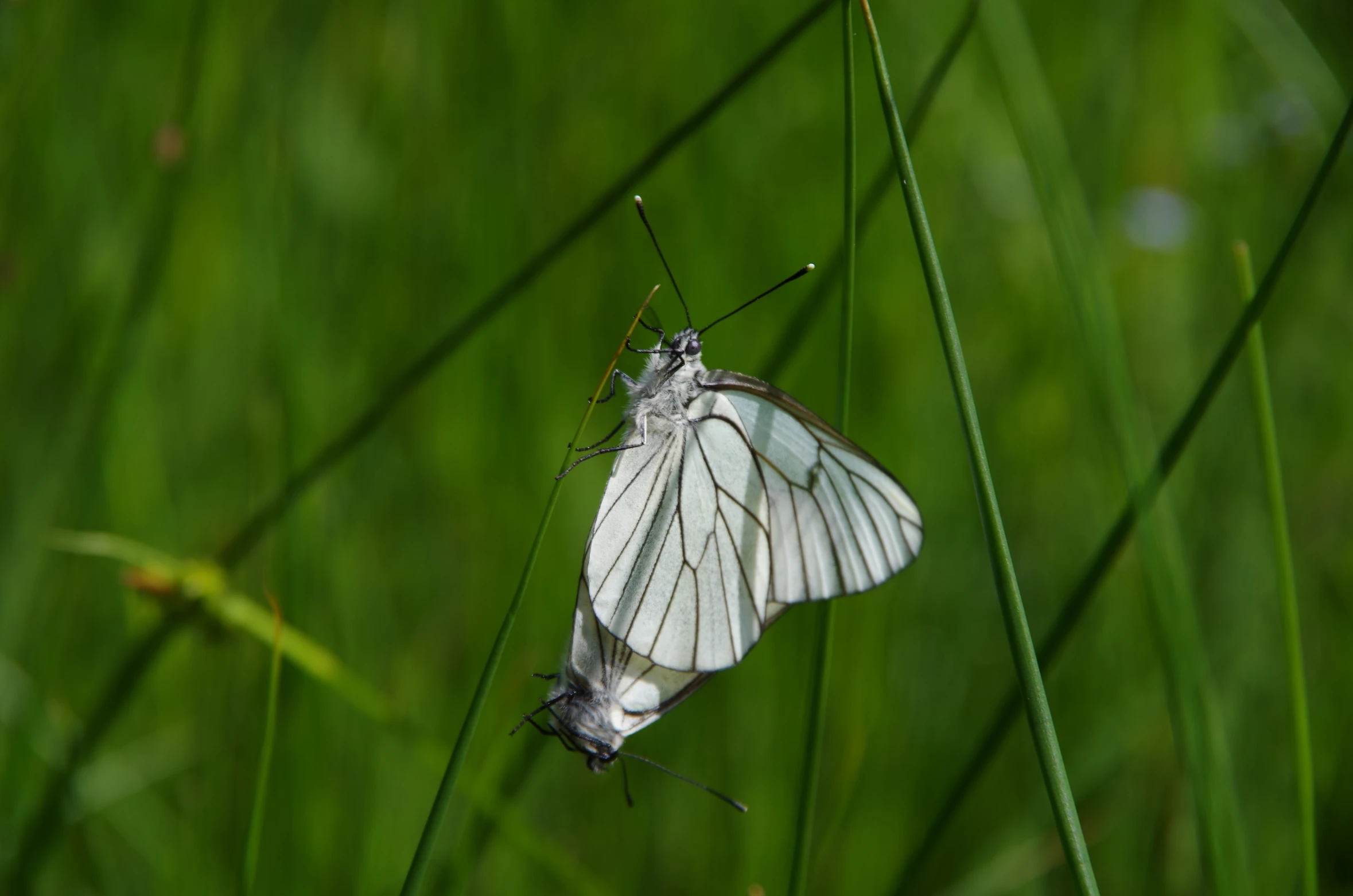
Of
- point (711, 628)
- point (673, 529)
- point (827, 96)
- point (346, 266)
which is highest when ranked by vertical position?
point (827, 96)

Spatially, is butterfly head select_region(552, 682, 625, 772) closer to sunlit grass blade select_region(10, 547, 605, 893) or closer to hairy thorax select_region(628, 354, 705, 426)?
sunlit grass blade select_region(10, 547, 605, 893)

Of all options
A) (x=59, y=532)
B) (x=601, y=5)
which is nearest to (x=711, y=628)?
(x=59, y=532)

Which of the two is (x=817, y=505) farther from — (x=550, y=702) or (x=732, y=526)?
(x=550, y=702)

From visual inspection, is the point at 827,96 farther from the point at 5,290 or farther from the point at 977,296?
the point at 5,290

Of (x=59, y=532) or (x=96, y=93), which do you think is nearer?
(x=59, y=532)

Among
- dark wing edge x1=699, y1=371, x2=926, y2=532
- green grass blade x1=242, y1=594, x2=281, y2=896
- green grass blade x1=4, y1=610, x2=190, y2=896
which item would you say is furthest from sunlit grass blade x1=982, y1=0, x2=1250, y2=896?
green grass blade x1=4, y1=610, x2=190, y2=896

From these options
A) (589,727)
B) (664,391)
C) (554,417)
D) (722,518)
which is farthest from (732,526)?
(554,417)

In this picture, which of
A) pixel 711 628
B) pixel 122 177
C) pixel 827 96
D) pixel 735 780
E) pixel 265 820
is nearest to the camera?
pixel 711 628

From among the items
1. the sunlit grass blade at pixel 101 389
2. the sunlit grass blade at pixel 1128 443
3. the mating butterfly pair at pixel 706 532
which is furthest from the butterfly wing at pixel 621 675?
the sunlit grass blade at pixel 101 389
